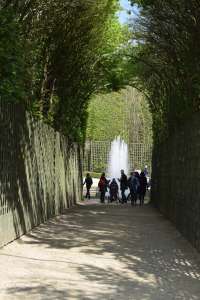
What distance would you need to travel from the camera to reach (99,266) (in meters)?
10.0

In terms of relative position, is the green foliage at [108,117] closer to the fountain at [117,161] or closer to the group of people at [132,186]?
the fountain at [117,161]

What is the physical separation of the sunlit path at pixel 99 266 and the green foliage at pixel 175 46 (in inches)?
158

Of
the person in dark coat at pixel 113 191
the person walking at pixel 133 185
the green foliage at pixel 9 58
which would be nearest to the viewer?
the green foliage at pixel 9 58

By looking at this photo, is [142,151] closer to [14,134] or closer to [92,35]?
[92,35]

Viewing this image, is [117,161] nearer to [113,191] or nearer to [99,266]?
[113,191]

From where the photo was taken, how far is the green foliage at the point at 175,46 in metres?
16.2

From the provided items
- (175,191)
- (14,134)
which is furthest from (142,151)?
(14,134)

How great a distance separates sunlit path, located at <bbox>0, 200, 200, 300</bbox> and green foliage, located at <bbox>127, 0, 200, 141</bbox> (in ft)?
13.2

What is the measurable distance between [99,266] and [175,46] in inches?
424

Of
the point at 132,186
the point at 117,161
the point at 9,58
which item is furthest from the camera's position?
the point at 117,161

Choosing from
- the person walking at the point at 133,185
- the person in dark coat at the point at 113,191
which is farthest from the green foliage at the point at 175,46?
the person in dark coat at the point at 113,191

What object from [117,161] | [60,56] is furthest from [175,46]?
[117,161]

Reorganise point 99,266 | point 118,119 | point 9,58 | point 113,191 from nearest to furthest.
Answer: point 99,266
point 9,58
point 113,191
point 118,119

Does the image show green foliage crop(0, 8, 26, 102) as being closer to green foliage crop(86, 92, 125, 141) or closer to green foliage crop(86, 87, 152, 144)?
green foliage crop(86, 87, 152, 144)
